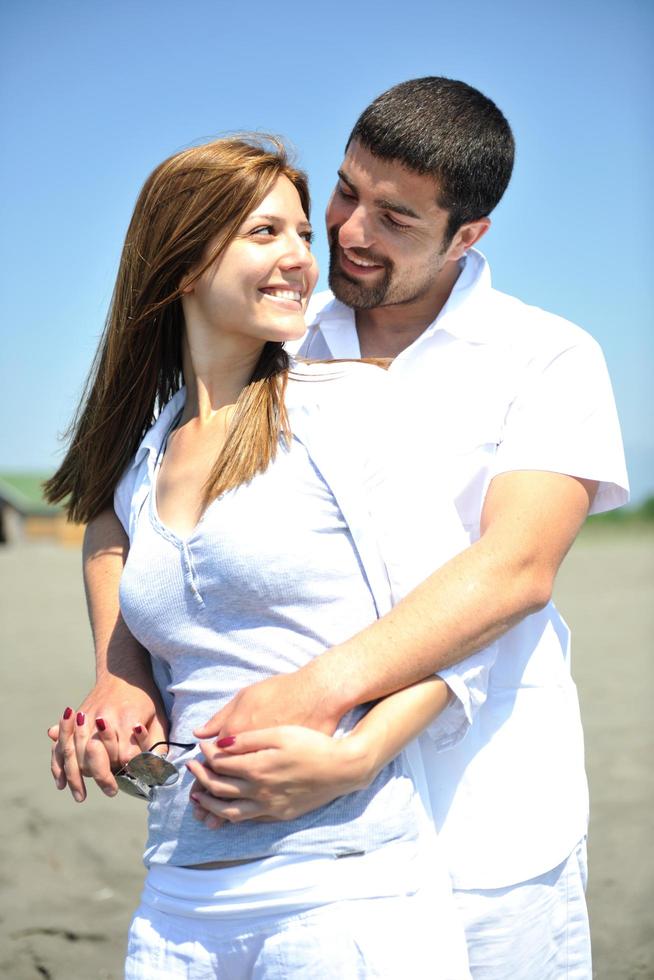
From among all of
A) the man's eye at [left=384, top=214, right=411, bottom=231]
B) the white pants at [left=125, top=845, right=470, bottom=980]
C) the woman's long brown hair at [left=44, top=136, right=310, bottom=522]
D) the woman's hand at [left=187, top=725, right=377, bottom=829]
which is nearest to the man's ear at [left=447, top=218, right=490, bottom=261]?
the man's eye at [left=384, top=214, right=411, bottom=231]

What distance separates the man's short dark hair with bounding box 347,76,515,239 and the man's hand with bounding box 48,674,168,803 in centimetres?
148

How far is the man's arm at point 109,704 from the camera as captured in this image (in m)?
2.16

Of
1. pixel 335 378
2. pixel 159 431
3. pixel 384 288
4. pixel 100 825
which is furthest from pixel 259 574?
pixel 100 825

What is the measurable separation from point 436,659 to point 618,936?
4130 mm

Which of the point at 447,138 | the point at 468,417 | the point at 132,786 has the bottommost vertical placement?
the point at 132,786

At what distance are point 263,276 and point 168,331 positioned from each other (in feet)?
1.25

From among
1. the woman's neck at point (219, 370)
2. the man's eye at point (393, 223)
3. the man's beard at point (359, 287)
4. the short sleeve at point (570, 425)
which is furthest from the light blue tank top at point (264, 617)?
the man's eye at point (393, 223)

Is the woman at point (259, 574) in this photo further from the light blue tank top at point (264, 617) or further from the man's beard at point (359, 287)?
the man's beard at point (359, 287)

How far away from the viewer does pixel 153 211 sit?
229 centimetres

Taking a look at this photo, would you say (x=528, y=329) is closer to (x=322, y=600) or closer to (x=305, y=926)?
(x=322, y=600)

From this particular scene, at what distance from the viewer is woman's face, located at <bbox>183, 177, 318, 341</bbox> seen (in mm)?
2209

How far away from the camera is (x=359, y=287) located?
2.86 m

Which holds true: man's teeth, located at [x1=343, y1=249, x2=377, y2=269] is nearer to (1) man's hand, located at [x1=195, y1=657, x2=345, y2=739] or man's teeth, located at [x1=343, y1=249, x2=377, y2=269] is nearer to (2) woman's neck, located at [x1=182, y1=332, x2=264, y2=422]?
(2) woman's neck, located at [x1=182, y1=332, x2=264, y2=422]

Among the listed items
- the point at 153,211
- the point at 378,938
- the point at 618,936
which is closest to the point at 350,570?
the point at 378,938
